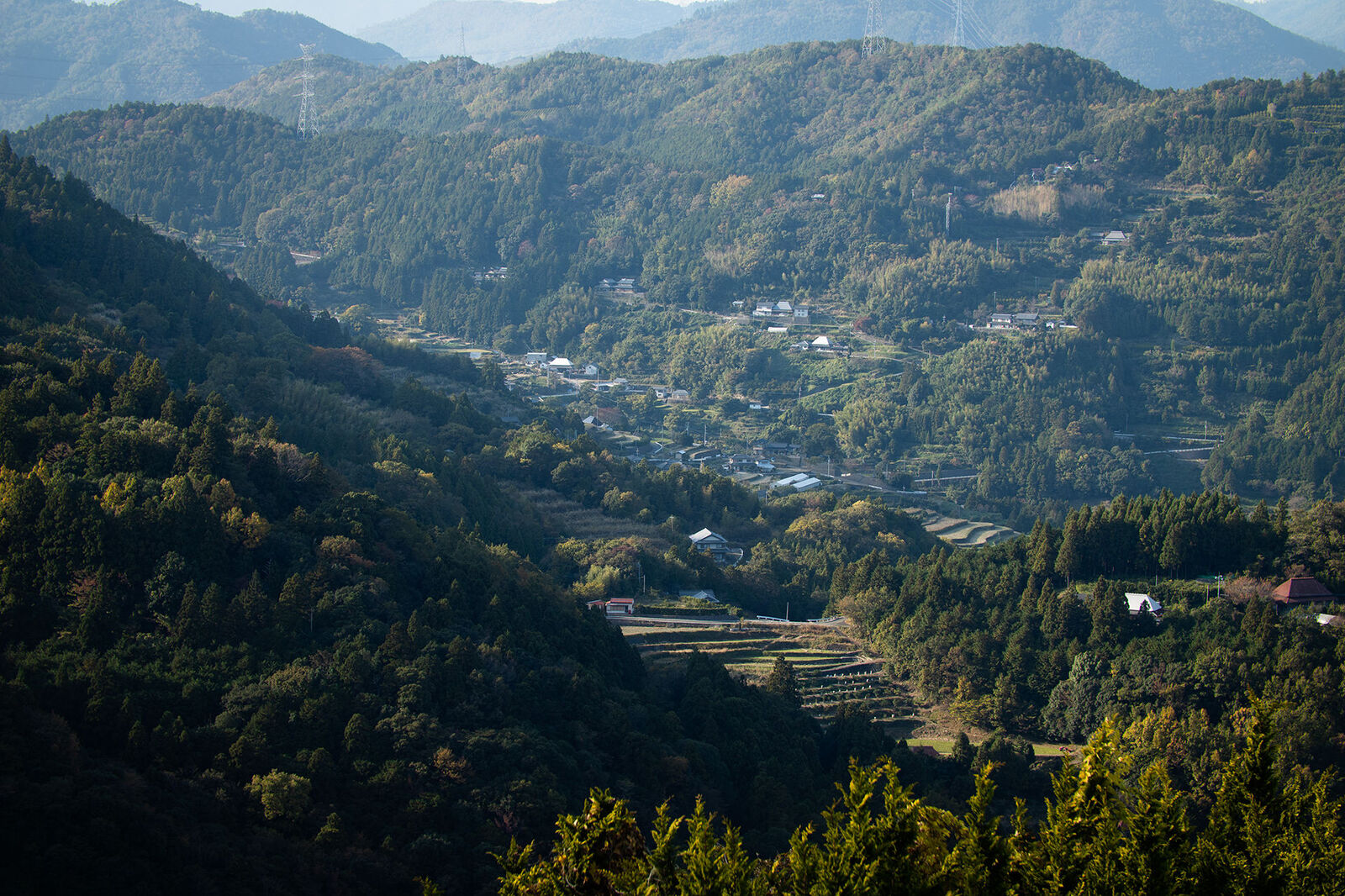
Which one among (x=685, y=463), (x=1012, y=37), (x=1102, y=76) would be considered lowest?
(x=685, y=463)

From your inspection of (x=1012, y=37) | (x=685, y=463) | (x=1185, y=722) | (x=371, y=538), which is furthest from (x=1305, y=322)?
(x=1012, y=37)

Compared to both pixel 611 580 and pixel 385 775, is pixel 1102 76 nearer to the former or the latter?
pixel 611 580

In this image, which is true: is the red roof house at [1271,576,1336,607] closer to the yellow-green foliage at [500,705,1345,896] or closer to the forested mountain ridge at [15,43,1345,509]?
the yellow-green foliage at [500,705,1345,896]

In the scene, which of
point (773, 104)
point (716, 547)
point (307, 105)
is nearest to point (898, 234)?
point (773, 104)

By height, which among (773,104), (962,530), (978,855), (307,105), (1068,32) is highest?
(1068,32)

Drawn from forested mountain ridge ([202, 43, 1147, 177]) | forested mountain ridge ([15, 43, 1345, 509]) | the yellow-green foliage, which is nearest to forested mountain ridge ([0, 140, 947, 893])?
the yellow-green foliage

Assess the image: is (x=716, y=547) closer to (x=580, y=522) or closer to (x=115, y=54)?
(x=580, y=522)
